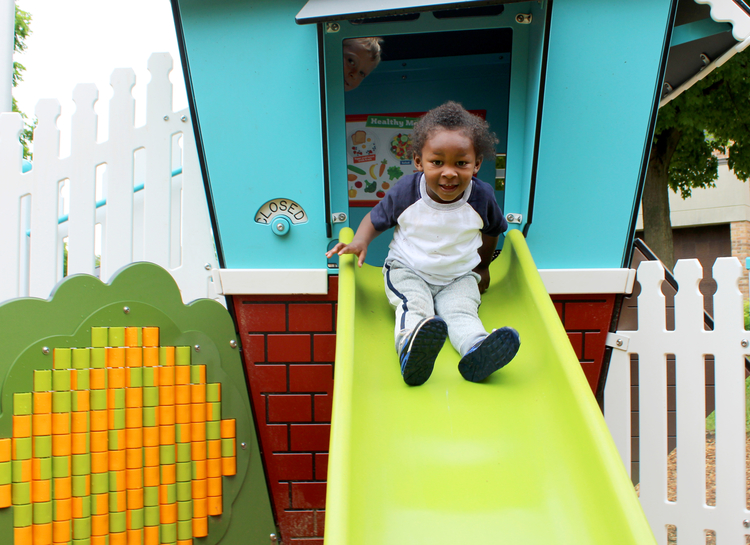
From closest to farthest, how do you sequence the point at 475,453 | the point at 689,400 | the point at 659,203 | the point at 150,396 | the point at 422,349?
the point at 475,453, the point at 422,349, the point at 150,396, the point at 689,400, the point at 659,203

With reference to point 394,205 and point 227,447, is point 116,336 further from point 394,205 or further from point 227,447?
point 394,205

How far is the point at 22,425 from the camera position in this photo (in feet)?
7.11

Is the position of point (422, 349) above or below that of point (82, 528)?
above

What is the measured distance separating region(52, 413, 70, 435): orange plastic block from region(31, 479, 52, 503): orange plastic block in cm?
19

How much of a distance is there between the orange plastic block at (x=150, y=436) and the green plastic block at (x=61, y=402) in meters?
0.33

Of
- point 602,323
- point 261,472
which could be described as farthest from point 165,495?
point 602,323

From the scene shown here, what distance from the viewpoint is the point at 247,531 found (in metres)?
2.69

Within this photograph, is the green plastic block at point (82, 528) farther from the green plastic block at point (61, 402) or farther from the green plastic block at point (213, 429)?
the green plastic block at point (213, 429)

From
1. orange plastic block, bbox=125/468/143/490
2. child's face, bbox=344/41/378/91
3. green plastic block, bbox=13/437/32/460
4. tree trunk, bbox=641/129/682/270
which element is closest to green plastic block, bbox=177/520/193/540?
orange plastic block, bbox=125/468/143/490

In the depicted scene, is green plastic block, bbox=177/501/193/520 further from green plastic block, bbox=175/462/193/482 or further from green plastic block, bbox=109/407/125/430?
green plastic block, bbox=109/407/125/430

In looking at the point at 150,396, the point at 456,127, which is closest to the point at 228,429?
the point at 150,396

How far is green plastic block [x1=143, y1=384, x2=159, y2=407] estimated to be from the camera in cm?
243

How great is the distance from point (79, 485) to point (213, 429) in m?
0.58

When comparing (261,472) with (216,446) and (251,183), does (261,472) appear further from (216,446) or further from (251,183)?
(251,183)
